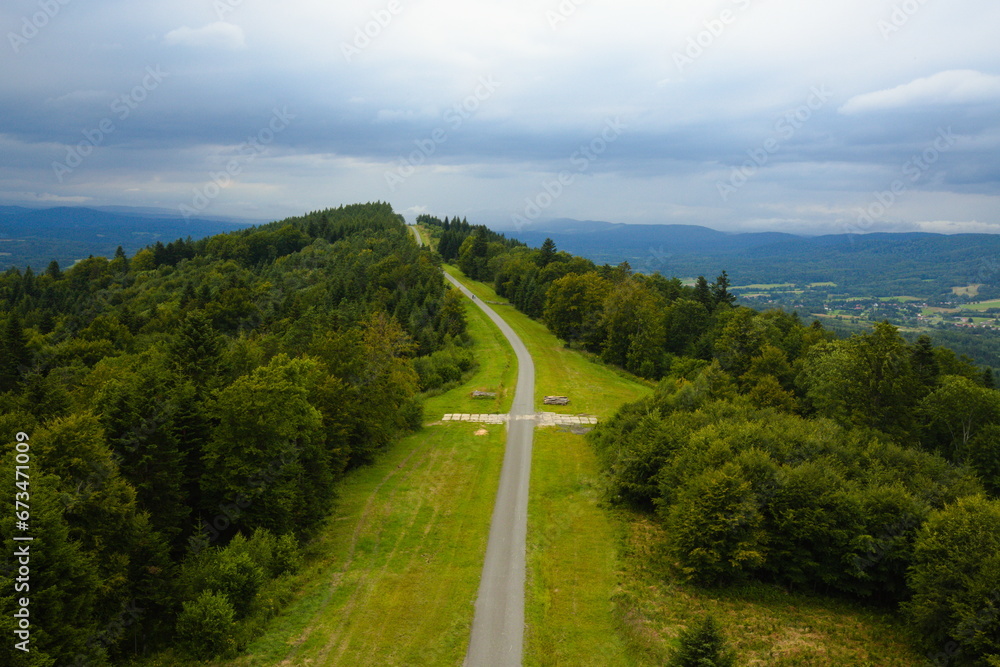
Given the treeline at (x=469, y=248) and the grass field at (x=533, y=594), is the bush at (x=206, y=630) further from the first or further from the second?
the treeline at (x=469, y=248)

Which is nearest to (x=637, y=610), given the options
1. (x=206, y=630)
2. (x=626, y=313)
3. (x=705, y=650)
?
(x=705, y=650)

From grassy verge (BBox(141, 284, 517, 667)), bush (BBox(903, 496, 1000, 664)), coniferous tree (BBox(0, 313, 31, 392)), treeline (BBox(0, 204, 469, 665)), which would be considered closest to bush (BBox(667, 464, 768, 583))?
bush (BBox(903, 496, 1000, 664))

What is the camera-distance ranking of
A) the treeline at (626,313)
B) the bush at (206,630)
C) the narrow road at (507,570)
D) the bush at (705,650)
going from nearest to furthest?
the bush at (705,650)
the bush at (206,630)
the narrow road at (507,570)
the treeline at (626,313)

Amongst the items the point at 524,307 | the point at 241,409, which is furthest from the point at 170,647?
the point at 524,307

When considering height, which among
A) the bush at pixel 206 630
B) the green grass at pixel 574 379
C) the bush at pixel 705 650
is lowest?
the bush at pixel 206 630

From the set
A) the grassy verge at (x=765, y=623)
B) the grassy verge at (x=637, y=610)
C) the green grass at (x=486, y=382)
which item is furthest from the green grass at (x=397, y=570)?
the green grass at (x=486, y=382)

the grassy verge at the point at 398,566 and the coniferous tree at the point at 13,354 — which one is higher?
the coniferous tree at the point at 13,354

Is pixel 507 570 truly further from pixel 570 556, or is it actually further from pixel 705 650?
pixel 705 650
